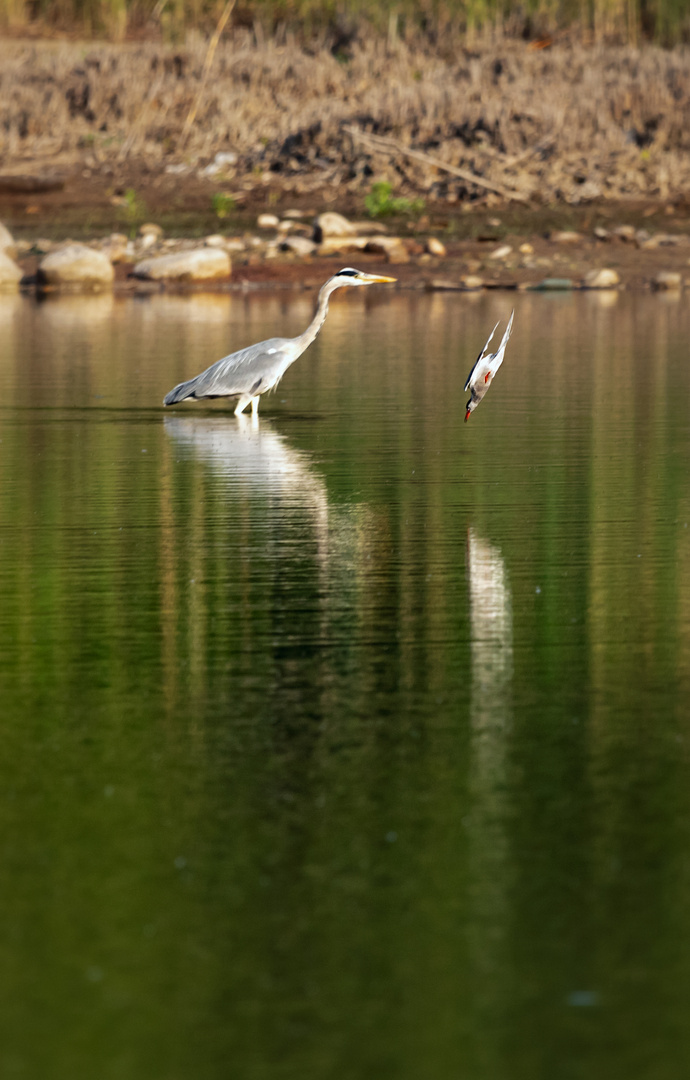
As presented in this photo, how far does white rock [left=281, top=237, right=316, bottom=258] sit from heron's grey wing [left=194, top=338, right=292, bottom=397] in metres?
20.7

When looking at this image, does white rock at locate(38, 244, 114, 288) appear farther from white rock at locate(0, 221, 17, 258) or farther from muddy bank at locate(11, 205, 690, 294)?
white rock at locate(0, 221, 17, 258)

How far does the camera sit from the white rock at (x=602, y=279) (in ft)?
107

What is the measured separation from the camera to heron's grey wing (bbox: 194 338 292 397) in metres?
15.0

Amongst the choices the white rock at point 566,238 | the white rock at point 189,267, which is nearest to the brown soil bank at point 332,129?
the white rock at point 566,238

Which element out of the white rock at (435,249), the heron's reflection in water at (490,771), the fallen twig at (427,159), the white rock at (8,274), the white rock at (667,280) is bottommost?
the heron's reflection in water at (490,771)

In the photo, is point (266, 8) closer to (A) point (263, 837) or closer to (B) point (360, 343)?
(B) point (360, 343)

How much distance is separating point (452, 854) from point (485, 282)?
94.1 feet

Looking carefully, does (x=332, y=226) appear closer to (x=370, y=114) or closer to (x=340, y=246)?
(x=340, y=246)

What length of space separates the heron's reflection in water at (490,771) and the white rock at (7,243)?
27608mm

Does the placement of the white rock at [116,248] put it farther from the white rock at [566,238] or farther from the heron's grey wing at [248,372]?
the heron's grey wing at [248,372]

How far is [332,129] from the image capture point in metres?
41.2

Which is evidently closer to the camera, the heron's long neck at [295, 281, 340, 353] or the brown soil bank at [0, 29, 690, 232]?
the heron's long neck at [295, 281, 340, 353]

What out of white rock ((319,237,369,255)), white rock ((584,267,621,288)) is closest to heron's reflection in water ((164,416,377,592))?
white rock ((584,267,621,288))

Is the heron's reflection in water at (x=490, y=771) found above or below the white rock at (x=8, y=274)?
below
